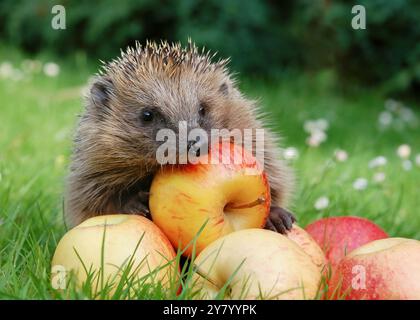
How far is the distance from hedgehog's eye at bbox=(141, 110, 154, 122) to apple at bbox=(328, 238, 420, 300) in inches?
46.2

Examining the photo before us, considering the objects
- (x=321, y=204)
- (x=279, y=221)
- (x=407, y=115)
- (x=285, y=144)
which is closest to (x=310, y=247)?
(x=279, y=221)

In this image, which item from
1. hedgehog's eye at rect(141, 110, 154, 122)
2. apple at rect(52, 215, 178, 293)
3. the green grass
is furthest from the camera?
hedgehog's eye at rect(141, 110, 154, 122)

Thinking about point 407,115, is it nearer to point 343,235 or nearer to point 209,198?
point 343,235

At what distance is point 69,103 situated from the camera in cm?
797

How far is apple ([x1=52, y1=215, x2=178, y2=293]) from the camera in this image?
2648 mm

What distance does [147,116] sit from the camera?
3.39 meters

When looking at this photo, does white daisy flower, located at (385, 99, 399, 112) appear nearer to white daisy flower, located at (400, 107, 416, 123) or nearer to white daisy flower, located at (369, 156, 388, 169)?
white daisy flower, located at (400, 107, 416, 123)

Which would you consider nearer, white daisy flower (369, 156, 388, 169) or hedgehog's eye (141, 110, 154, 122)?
hedgehog's eye (141, 110, 154, 122)

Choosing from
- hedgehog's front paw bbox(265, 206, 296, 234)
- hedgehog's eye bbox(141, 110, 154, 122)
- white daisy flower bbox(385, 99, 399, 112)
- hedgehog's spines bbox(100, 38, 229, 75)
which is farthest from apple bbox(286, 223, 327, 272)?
white daisy flower bbox(385, 99, 399, 112)

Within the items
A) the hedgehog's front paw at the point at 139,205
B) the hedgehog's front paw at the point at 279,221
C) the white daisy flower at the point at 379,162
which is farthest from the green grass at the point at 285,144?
the hedgehog's front paw at the point at 279,221
